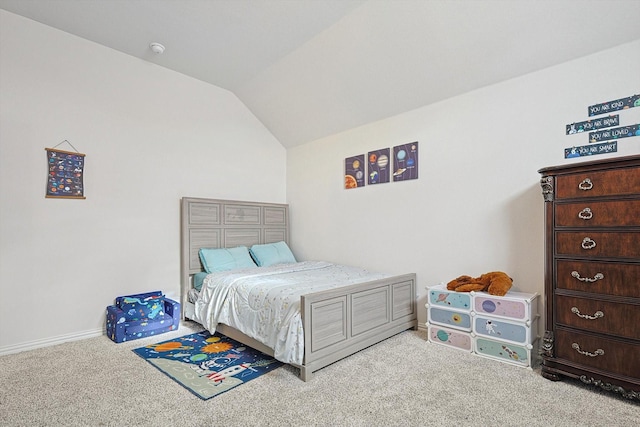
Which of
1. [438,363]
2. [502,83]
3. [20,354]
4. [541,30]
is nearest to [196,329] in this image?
[20,354]

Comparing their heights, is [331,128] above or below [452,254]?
above

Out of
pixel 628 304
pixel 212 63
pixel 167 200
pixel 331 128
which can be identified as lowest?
pixel 628 304

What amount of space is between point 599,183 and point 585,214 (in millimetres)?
203

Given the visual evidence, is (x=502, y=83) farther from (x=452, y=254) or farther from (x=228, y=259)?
(x=228, y=259)

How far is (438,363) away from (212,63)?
3.71 metres

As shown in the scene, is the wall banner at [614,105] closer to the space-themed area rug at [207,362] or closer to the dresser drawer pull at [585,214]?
the dresser drawer pull at [585,214]

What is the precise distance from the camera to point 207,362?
97.6 inches

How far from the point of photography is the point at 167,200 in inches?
142

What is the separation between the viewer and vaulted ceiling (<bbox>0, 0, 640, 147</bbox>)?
230 centimetres

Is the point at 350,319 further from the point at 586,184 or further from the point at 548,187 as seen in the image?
the point at 586,184

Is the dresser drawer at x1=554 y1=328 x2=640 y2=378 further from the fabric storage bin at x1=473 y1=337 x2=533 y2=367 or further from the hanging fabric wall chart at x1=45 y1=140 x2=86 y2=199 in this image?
the hanging fabric wall chart at x1=45 y1=140 x2=86 y2=199

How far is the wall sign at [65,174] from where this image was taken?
2904mm

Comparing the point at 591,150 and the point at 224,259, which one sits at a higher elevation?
the point at 591,150

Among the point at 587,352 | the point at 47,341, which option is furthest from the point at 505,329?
the point at 47,341
